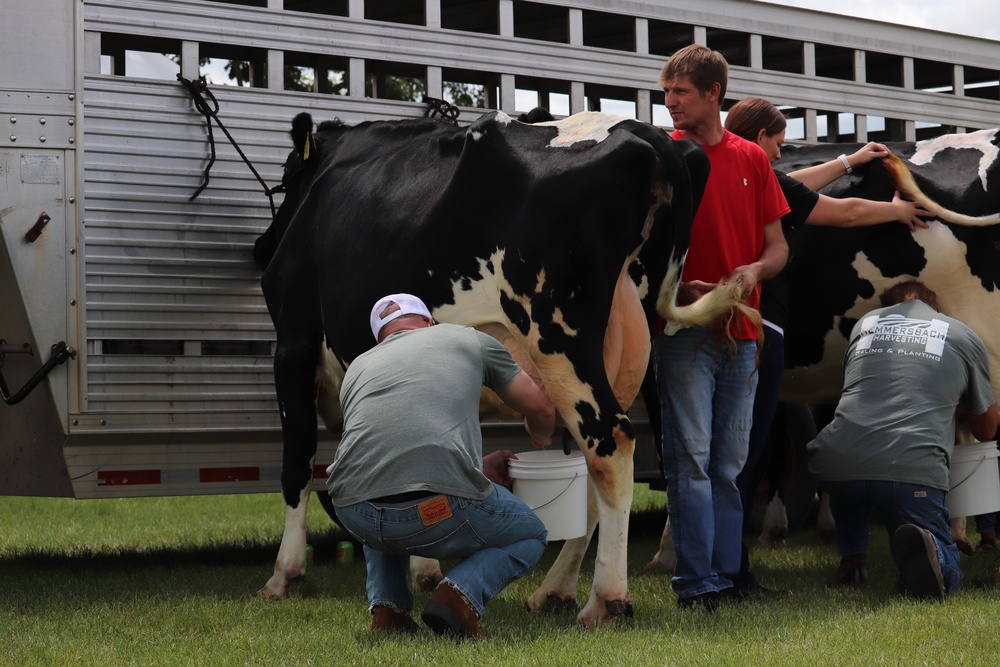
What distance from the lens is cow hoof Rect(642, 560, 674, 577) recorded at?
274 inches

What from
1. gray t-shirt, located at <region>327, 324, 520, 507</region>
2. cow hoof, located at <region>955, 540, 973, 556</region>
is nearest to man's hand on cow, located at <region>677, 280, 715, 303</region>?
gray t-shirt, located at <region>327, 324, 520, 507</region>

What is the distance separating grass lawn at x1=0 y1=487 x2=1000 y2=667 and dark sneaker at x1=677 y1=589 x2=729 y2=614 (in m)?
0.09

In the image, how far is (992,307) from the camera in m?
6.56

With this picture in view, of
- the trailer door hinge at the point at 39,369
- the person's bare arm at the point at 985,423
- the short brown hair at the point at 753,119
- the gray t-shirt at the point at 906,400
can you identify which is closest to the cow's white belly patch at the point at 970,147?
the short brown hair at the point at 753,119

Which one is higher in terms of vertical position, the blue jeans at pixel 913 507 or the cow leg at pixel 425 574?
the blue jeans at pixel 913 507

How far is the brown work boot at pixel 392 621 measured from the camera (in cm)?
476

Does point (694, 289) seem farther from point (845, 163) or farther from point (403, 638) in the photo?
point (403, 638)

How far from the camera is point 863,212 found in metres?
6.57

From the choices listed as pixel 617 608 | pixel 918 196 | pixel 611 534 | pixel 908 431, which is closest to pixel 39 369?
pixel 611 534

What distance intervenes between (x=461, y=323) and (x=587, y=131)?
3.29ft

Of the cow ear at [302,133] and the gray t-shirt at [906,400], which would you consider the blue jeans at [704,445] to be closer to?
the gray t-shirt at [906,400]

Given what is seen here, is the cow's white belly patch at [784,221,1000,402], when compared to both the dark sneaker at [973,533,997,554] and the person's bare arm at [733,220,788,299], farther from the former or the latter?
the person's bare arm at [733,220,788,299]

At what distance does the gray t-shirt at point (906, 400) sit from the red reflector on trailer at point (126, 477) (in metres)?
3.60

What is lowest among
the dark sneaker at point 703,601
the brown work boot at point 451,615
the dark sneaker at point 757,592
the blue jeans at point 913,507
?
the dark sneaker at point 757,592
